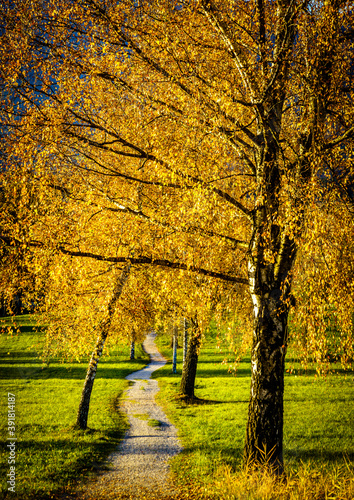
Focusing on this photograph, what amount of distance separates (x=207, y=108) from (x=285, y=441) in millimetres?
10626

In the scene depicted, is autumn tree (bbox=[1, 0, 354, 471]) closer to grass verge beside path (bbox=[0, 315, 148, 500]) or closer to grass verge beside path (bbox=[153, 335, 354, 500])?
grass verge beside path (bbox=[153, 335, 354, 500])

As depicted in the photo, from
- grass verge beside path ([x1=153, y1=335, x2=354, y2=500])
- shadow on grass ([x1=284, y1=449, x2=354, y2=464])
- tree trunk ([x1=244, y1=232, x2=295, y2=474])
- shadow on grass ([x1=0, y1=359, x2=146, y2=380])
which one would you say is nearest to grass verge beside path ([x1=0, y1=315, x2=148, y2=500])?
shadow on grass ([x1=0, y1=359, x2=146, y2=380])

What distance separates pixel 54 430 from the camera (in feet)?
38.3

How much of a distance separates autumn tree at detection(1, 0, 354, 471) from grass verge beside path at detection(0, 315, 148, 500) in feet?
17.3

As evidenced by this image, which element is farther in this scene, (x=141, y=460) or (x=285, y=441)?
(x=285, y=441)

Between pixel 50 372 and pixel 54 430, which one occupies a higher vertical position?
pixel 54 430

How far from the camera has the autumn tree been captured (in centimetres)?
592

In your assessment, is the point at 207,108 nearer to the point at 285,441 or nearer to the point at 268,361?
the point at 268,361

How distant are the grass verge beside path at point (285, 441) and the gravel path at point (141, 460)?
1.52ft

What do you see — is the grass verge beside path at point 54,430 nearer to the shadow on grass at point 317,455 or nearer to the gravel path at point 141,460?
the gravel path at point 141,460

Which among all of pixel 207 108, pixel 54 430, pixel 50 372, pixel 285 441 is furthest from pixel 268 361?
pixel 50 372

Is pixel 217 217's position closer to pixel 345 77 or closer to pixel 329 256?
pixel 329 256

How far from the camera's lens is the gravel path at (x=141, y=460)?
23.5 ft

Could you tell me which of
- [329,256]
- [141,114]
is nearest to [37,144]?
[141,114]
